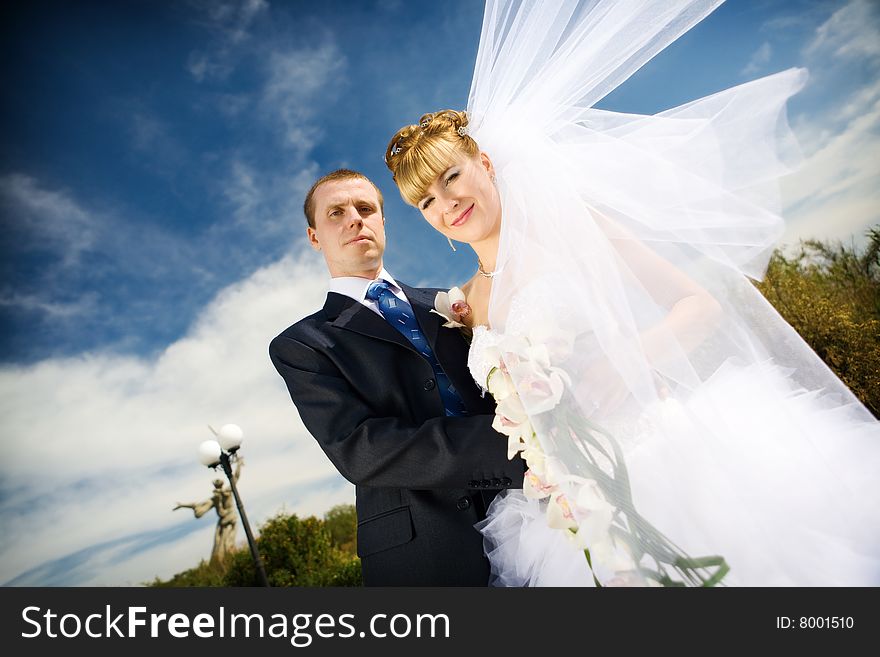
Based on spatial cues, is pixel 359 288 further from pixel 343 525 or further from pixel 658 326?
pixel 343 525

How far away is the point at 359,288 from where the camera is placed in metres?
2.46

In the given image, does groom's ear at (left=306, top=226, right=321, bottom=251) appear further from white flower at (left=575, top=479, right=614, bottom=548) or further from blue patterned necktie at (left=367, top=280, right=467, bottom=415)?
white flower at (left=575, top=479, right=614, bottom=548)

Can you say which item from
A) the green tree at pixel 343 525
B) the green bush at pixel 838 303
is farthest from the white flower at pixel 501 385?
the green tree at pixel 343 525

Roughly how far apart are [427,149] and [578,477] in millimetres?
1182

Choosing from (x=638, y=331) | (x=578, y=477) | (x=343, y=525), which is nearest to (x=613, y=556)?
(x=578, y=477)

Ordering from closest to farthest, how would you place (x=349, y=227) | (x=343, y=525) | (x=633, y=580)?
(x=633, y=580), (x=349, y=227), (x=343, y=525)

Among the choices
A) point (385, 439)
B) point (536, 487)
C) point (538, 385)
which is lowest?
point (536, 487)

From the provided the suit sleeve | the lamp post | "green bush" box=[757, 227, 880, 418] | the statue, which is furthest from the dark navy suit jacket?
the statue
